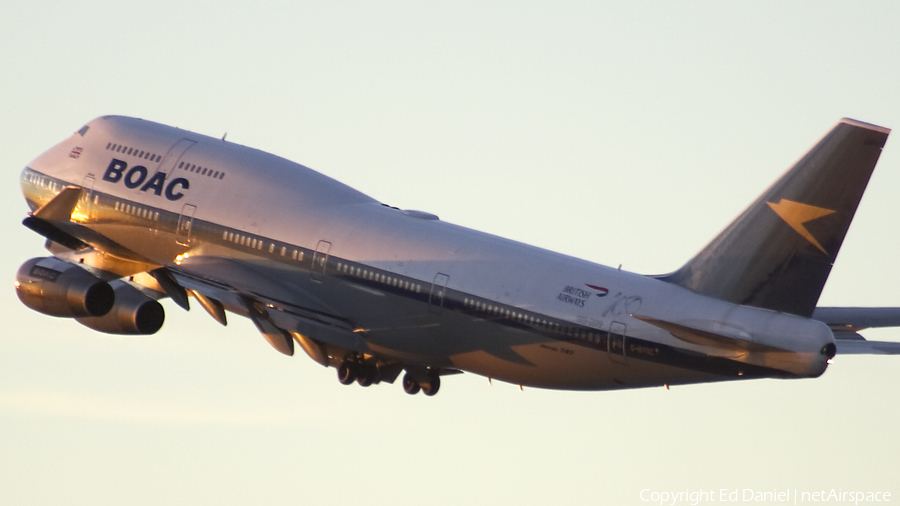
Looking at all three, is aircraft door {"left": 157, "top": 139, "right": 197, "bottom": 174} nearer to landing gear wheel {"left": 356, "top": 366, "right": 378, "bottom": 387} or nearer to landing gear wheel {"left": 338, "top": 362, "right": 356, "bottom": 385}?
landing gear wheel {"left": 338, "top": 362, "right": 356, "bottom": 385}

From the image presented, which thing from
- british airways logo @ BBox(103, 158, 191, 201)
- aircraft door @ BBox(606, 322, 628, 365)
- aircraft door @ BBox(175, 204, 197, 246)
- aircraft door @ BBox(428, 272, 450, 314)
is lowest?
aircraft door @ BBox(606, 322, 628, 365)

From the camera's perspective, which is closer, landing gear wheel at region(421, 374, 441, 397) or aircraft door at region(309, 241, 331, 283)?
aircraft door at region(309, 241, 331, 283)

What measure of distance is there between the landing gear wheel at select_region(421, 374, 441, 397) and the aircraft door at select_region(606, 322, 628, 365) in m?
8.11

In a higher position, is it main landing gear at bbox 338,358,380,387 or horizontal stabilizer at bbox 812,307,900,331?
horizontal stabilizer at bbox 812,307,900,331

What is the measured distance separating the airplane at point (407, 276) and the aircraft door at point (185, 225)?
44 mm

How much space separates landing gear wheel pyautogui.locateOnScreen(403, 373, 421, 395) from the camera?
49344mm

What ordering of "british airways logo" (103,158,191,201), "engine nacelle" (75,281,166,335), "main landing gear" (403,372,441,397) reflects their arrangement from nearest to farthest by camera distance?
1. "engine nacelle" (75,281,166,335)
2. "main landing gear" (403,372,441,397)
3. "british airways logo" (103,158,191,201)

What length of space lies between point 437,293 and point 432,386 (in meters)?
4.92

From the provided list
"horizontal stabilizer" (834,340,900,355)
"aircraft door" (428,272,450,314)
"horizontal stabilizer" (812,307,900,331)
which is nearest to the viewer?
"horizontal stabilizer" (834,340,900,355)

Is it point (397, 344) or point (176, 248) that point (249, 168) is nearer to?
point (176, 248)

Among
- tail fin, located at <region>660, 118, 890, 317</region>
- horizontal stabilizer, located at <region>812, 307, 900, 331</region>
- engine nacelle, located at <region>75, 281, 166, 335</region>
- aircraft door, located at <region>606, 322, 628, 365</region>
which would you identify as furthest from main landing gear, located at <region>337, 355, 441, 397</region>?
horizontal stabilizer, located at <region>812, 307, 900, 331</region>

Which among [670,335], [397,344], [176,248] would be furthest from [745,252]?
[176,248]

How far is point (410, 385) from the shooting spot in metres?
49.4

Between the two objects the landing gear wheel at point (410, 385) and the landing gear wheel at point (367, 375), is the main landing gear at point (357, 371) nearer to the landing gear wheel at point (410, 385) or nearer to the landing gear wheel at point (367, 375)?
the landing gear wheel at point (367, 375)
